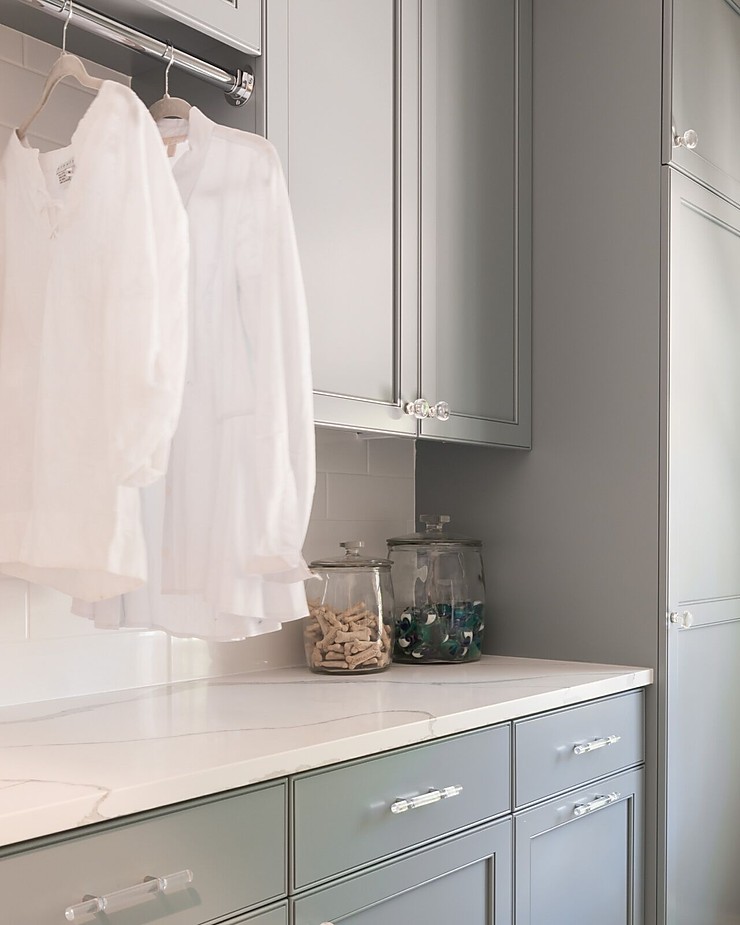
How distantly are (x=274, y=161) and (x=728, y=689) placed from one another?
167 centimetres

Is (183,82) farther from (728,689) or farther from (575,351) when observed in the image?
(728,689)

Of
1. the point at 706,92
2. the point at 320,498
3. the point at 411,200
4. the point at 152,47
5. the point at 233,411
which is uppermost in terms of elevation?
the point at 706,92

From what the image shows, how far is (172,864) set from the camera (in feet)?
4.17

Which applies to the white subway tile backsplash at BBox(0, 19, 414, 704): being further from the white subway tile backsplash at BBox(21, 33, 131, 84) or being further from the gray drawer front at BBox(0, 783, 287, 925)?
the gray drawer front at BBox(0, 783, 287, 925)

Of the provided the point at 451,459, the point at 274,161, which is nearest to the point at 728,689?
the point at 451,459

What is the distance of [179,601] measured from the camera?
158cm

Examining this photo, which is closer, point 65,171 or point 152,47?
point 65,171

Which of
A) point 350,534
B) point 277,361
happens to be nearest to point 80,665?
point 277,361

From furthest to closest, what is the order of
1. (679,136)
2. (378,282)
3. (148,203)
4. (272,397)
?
(679,136), (378,282), (272,397), (148,203)

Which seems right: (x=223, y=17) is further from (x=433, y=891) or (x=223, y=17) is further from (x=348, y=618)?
(x=433, y=891)

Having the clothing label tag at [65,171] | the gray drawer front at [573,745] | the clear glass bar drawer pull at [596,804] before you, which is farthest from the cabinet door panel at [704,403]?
the clothing label tag at [65,171]

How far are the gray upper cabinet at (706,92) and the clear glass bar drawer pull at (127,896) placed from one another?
1.78m

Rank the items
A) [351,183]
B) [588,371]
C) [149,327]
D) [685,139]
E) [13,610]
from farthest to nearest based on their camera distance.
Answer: [588,371], [685,139], [351,183], [13,610], [149,327]

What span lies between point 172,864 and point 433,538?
1.26m
